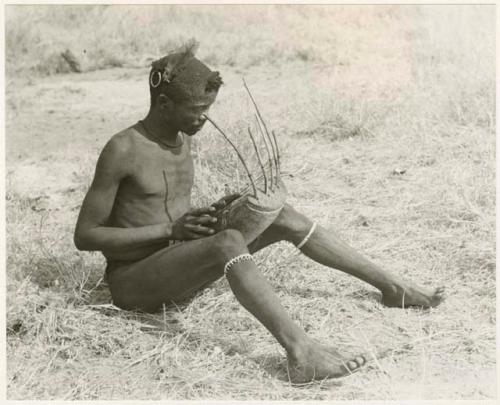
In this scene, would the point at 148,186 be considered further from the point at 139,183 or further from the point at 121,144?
the point at 121,144

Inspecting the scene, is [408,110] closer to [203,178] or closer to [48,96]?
[203,178]

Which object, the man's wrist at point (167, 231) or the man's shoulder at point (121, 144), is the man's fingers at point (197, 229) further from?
the man's shoulder at point (121, 144)

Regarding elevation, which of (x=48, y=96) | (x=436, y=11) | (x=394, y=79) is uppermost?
(x=436, y=11)

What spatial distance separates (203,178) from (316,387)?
187 cm

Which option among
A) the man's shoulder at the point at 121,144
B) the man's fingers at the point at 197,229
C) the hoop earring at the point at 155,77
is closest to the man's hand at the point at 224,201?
the man's fingers at the point at 197,229

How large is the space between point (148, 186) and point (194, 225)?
307mm

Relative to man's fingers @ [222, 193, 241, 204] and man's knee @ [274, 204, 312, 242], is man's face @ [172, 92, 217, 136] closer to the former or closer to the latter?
man's fingers @ [222, 193, 241, 204]

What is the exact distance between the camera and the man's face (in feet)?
8.86

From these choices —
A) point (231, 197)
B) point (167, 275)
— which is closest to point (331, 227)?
point (231, 197)

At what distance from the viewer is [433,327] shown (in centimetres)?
293

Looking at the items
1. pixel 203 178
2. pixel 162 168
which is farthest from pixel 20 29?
pixel 162 168

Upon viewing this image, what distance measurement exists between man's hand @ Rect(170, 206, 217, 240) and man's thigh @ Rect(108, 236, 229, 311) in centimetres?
3

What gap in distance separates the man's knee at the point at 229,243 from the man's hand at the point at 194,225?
7 centimetres

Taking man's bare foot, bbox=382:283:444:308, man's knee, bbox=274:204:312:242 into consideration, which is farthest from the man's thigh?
man's bare foot, bbox=382:283:444:308
